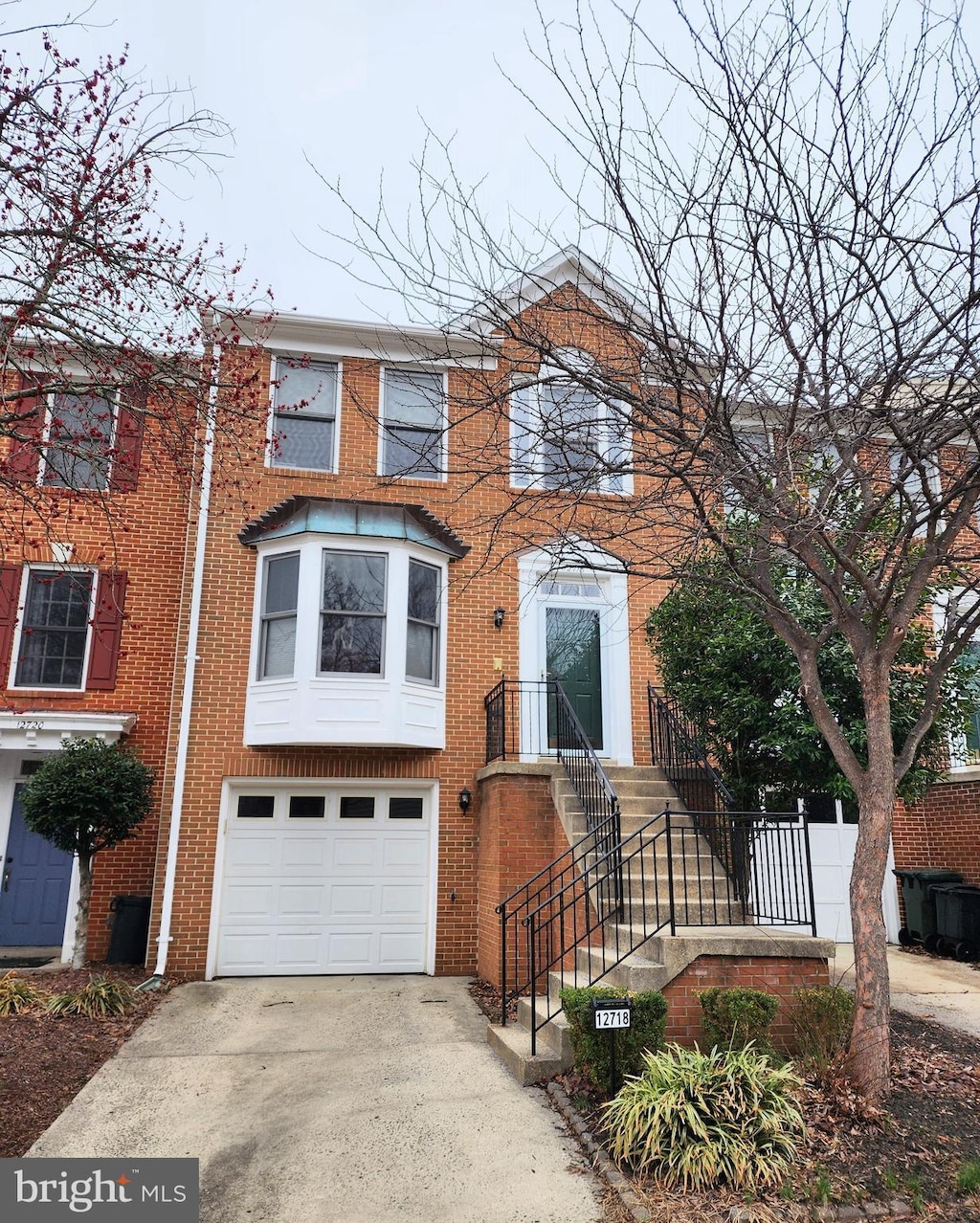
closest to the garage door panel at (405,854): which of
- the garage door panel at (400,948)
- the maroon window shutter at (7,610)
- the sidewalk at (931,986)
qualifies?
the garage door panel at (400,948)

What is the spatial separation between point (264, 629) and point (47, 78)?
6437mm

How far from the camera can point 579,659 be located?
11352 mm

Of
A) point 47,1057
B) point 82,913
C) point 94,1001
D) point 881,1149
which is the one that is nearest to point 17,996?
point 94,1001

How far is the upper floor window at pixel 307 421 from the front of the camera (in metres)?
11.2

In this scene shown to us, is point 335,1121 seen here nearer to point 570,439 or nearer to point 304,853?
point 304,853

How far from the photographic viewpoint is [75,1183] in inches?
186

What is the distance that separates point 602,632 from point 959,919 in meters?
5.86

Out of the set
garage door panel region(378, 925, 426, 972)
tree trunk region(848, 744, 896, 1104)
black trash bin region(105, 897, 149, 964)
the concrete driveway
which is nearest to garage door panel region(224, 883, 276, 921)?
black trash bin region(105, 897, 149, 964)

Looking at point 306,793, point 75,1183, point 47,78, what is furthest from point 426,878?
point 47,78

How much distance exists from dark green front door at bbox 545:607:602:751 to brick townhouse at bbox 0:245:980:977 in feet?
0.09

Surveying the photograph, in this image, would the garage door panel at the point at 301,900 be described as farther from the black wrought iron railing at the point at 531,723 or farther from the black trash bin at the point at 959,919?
the black trash bin at the point at 959,919

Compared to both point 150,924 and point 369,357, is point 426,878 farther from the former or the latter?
point 369,357

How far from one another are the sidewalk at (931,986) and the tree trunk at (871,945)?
1.24 meters

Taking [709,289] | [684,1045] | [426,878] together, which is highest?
[709,289]
